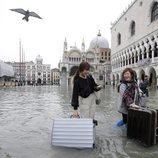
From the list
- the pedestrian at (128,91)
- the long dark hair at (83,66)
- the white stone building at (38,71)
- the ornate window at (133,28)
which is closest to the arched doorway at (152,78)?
the ornate window at (133,28)

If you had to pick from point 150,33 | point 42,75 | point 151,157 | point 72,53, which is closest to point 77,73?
point 151,157

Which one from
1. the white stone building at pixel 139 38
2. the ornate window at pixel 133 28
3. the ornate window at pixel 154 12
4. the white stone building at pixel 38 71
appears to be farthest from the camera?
the white stone building at pixel 38 71

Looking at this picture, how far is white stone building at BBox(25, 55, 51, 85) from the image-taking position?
149625 millimetres

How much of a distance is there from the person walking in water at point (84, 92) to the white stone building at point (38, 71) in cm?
14445

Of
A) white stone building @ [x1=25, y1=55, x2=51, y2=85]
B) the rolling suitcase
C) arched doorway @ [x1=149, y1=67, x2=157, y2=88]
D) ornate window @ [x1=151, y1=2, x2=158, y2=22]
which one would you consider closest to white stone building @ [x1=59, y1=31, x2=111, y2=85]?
arched doorway @ [x1=149, y1=67, x2=157, y2=88]

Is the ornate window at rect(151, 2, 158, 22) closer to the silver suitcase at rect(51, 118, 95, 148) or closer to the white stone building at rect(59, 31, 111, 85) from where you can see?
the silver suitcase at rect(51, 118, 95, 148)

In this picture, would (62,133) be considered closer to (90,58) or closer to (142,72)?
(142,72)

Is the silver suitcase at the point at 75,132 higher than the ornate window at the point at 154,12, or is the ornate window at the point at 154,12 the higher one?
the ornate window at the point at 154,12

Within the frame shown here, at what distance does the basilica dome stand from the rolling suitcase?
10058 cm

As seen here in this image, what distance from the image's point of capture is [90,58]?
97.6 metres

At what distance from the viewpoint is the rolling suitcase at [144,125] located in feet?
15.7

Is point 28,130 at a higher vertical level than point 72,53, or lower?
lower

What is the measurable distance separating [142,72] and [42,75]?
109 m

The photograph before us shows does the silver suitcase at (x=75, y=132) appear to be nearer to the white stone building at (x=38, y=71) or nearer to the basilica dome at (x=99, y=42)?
the basilica dome at (x=99, y=42)
